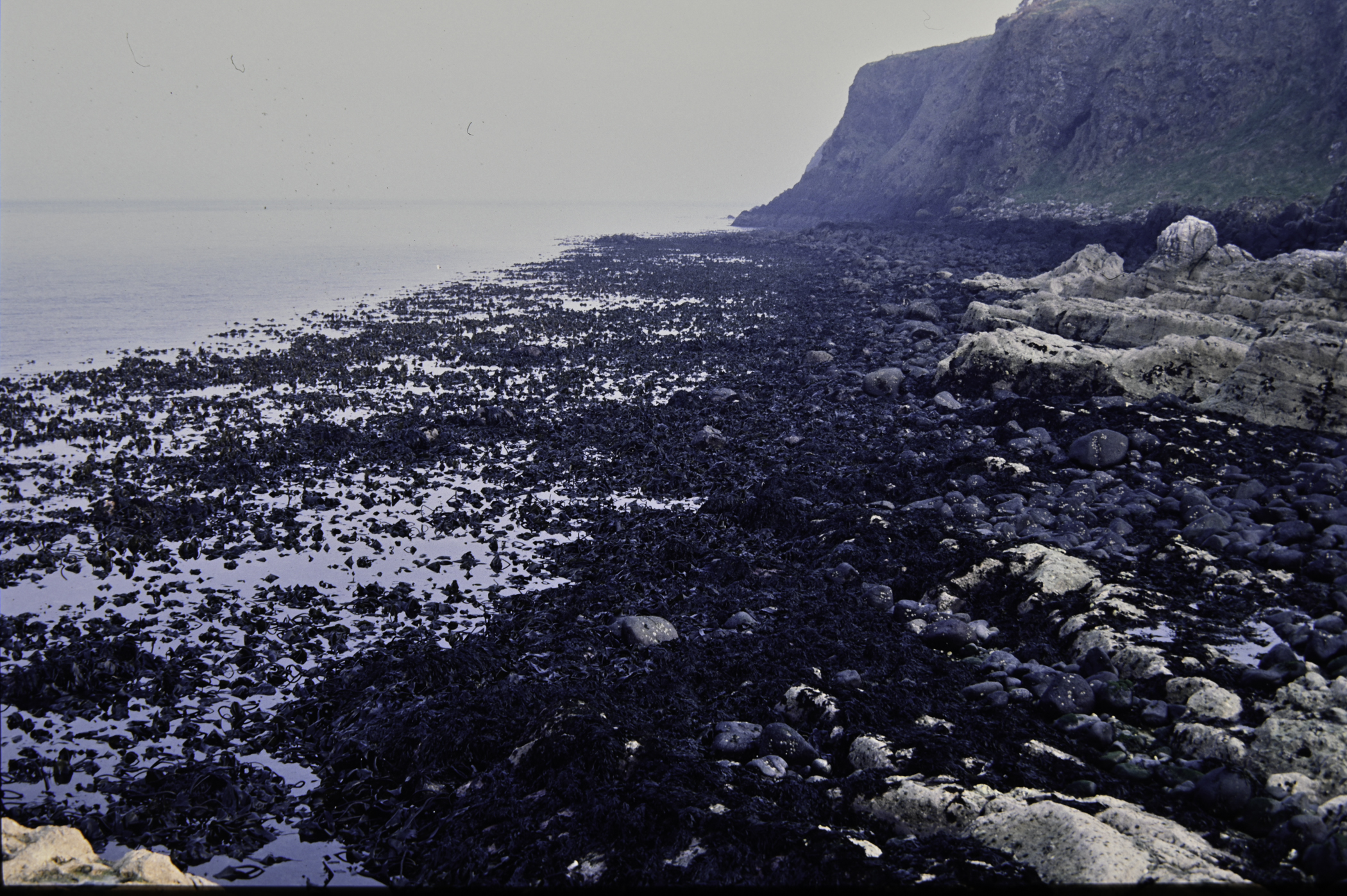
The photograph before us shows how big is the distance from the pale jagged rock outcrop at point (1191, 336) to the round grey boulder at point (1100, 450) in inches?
169

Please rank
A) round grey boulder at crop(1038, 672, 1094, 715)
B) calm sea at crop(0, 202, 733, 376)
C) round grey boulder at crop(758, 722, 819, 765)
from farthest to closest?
calm sea at crop(0, 202, 733, 376)
round grey boulder at crop(1038, 672, 1094, 715)
round grey boulder at crop(758, 722, 819, 765)

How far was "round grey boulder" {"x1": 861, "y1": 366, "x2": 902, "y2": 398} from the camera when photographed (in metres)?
20.9

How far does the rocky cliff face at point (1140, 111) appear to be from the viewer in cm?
5244

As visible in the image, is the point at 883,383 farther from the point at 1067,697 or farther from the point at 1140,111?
the point at 1140,111

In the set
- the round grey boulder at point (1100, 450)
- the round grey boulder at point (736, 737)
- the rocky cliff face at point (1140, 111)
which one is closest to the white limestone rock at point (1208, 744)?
the round grey boulder at point (736, 737)

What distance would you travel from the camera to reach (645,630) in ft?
30.9

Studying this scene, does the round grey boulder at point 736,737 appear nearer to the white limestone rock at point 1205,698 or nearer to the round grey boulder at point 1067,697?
the round grey boulder at point 1067,697

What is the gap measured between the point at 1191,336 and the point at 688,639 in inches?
683

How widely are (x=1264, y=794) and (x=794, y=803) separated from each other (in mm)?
3841

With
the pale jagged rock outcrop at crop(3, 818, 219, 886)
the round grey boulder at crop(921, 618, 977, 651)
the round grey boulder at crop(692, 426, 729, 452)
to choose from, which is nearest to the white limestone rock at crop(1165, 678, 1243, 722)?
the round grey boulder at crop(921, 618, 977, 651)

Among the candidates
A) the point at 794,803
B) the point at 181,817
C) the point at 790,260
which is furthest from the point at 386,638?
the point at 790,260

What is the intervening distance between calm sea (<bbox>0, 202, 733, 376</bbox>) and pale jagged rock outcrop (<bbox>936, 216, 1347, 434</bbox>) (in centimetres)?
3114

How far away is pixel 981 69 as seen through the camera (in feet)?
317

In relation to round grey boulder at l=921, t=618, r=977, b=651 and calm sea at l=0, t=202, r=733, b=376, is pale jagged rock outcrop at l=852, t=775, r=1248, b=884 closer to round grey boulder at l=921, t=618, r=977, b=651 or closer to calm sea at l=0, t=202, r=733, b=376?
round grey boulder at l=921, t=618, r=977, b=651
